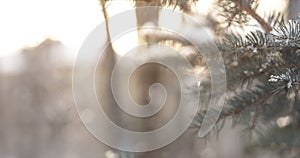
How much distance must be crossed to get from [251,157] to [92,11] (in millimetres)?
271

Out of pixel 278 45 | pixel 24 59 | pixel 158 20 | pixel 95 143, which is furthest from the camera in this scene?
pixel 24 59

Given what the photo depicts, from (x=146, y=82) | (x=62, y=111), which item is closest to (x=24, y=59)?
(x=62, y=111)

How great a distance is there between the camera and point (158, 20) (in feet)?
1.31

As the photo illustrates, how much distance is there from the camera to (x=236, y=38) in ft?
0.91

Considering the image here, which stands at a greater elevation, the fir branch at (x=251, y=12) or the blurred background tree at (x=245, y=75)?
the fir branch at (x=251, y=12)

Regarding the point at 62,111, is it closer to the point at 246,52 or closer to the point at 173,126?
the point at 173,126

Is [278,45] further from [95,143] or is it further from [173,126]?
[95,143]

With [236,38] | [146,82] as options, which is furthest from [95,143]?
[236,38]

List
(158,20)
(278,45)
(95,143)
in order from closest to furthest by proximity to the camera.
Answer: (278,45) < (158,20) < (95,143)

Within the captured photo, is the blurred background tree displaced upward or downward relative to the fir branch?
downward

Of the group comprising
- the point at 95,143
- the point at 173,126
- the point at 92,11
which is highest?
the point at 92,11

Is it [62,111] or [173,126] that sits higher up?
[173,126]

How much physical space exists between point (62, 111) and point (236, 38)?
53 cm

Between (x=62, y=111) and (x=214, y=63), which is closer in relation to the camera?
(x=214, y=63)
